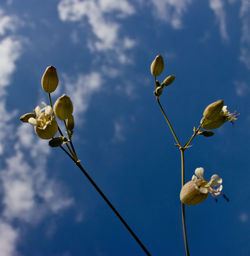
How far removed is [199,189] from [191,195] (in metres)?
0.06

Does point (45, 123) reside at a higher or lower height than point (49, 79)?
lower

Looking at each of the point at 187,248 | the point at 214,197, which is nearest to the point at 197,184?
the point at 214,197

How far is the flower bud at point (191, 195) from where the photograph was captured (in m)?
1.56

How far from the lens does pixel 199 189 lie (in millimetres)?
1573

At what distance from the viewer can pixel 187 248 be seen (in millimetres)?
1471

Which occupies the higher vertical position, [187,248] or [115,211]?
[115,211]

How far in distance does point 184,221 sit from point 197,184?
0.76 ft

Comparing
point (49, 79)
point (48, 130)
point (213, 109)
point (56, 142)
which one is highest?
point (49, 79)

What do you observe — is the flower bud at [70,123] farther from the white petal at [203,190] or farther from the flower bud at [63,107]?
the white petal at [203,190]

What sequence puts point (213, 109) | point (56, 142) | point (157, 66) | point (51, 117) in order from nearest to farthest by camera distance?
point (56, 142) < point (51, 117) < point (213, 109) < point (157, 66)

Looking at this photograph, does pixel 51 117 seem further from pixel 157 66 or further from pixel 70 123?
pixel 157 66

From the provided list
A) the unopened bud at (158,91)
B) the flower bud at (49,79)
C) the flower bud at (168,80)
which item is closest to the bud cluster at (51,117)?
the flower bud at (49,79)

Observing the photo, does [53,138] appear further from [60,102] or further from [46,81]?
[46,81]

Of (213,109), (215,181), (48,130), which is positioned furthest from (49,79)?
(215,181)
